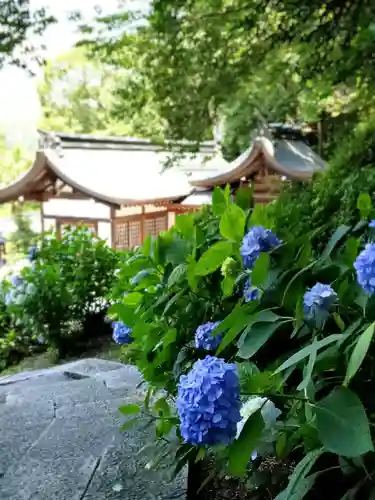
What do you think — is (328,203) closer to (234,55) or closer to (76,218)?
(234,55)

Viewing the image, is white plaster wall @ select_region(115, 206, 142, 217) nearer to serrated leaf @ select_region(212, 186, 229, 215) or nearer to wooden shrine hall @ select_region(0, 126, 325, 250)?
wooden shrine hall @ select_region(0, 126, 325, 250)

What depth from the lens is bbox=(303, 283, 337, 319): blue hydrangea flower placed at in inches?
Result: 28.1

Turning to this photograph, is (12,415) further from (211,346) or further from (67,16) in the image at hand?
(67,16)

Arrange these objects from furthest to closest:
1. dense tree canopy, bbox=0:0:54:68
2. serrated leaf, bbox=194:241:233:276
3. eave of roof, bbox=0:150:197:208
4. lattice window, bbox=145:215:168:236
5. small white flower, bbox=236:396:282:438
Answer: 1. lattice window, bbox=145:215:168:236
2. eave of roof, bbox=0:150:197:208
3. dense tree canopy, bbox=0:0:54:68
4. serrated leaf, bbox=194:241:233:276
5. small white flower, bbox=236:396:282:438

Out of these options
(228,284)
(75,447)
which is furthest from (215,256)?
(75,447)

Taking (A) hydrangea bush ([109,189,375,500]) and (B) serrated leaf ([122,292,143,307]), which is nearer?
(A) hydrangea bush ([109,189,375,500])

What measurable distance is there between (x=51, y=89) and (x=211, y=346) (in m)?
12.3

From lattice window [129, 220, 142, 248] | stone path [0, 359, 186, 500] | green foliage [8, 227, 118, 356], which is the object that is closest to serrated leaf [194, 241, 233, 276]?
stone path [0, 359, 186, 500]

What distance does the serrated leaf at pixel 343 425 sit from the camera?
53 centimetres

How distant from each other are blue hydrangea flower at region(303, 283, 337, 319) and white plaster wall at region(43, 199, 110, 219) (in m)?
7.59

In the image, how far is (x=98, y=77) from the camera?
12570mm

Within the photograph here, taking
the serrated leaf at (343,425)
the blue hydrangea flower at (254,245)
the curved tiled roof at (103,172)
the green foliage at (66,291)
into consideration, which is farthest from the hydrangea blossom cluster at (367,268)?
the curved tiled roof at (103,172)

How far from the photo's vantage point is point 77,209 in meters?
8.70

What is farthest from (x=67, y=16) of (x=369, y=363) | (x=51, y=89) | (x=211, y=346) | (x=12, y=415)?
(x=51, y=89)
